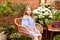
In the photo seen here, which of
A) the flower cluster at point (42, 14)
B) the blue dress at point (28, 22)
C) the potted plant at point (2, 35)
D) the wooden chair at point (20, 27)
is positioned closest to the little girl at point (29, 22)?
the blue dress at point (28, 22)

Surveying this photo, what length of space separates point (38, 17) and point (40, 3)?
0.47 m

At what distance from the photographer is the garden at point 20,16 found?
16.4 ft

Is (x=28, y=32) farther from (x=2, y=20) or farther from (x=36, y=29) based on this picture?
(x=2, y=20)

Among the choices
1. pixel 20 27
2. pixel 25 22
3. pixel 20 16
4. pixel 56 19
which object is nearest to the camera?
pixel 20 27

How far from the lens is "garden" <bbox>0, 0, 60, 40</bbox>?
4.98 meters

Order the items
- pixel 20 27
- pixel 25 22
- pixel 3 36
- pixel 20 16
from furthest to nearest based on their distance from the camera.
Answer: pixel 20 16 → pixel 3 36 → pixel 25 22 → pixel 20 27

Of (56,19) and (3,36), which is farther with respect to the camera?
A: (3,36)

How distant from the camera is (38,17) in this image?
5.17 metres

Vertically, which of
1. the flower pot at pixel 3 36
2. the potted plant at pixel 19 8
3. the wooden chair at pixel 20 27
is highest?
the potted plant at pixel 19 8

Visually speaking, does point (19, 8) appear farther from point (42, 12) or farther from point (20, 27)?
point (20, 27)

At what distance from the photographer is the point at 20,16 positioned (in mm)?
5449

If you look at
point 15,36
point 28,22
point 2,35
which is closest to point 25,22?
point 28,22

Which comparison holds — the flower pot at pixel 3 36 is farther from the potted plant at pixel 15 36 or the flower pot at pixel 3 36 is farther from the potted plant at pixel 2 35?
the potted plant at pixel 15 36

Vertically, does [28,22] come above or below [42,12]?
below
